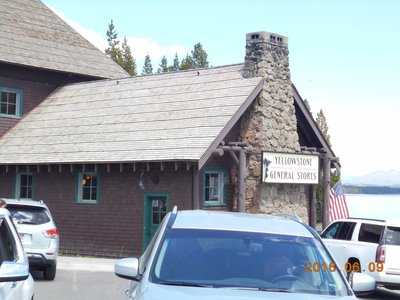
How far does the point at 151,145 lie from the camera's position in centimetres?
2392

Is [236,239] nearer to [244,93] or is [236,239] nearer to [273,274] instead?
[273,274]

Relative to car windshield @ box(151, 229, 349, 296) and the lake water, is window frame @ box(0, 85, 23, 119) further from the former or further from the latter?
car windshield @ box(151, 229, 349, 296)

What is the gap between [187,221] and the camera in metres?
6.74

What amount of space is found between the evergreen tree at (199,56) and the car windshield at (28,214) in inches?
2341

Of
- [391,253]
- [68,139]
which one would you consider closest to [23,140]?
[68,139]

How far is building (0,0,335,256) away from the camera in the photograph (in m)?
A: 23.7

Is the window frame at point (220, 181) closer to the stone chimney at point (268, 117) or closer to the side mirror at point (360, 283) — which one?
the stone chimney at point (268, 117)

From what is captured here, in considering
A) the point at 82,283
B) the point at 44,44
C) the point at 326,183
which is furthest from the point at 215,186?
the point at 44,44

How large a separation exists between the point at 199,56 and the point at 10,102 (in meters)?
47.8

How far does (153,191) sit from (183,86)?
4.52 m

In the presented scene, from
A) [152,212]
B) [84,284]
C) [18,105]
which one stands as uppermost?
[18,105]

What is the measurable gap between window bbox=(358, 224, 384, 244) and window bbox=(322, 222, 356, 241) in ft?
0.83

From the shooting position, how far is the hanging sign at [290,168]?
80.3 feet

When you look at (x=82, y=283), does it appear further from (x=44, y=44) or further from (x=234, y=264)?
(x=44, y=44)
